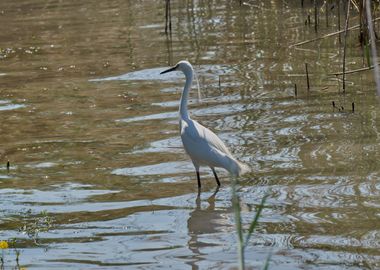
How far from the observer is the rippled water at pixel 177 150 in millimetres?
6438

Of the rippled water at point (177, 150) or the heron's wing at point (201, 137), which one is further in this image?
the heron's wing at point (201, 137)

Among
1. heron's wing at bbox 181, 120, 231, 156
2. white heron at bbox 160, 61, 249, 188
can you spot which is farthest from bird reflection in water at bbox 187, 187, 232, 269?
heron's wing at bbox 181, 120, 231, 156

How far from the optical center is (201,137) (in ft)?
26.4

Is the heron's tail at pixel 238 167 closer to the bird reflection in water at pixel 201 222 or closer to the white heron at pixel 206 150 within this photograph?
Answer: the white heron at pixel 206 150

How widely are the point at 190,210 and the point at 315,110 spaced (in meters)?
3.10

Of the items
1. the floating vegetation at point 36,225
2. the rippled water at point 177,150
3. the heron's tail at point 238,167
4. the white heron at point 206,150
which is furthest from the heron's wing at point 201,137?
the floating vegetation at point 36,225

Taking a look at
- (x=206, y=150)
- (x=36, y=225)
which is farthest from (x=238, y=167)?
(x=36, y=225)

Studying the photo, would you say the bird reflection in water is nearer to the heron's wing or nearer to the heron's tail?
the heron's tail

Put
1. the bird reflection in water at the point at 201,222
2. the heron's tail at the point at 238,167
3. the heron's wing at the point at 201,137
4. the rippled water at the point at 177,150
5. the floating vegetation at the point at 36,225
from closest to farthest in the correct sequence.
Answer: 1. the rippled water at the point at 177,150
2. the bird reflection in water at the point at 201,222
3. the floating vegetation at the point at 36,225
4. the heron's tail at the point at 238,167
5. the heron's wing at the point at 201,137

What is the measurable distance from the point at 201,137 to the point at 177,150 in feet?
3.46

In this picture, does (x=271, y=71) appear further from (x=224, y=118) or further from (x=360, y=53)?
(x=224, y=118)

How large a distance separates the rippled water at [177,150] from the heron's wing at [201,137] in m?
0.35

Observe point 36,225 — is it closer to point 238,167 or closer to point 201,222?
point 201,222

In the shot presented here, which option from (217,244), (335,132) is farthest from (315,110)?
(217,244)
